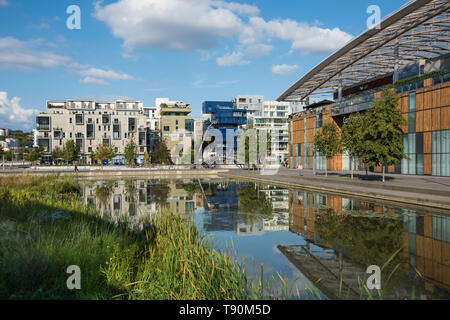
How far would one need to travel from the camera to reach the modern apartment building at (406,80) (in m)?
31.1

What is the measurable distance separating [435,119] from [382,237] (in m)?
27.0

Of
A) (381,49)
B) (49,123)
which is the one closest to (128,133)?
(49,123)

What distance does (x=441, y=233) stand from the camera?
10.6 m

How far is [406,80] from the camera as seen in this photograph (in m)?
34.9

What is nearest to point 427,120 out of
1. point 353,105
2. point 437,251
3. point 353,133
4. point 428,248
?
point 353,133

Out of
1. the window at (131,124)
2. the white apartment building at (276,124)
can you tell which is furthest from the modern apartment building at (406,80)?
the white apartment building at (276,124)

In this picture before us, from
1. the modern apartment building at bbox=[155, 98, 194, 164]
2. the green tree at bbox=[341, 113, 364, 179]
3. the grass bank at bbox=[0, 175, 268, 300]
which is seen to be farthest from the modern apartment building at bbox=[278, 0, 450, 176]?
the modern apartment building at bbox=[155, 98, 194, 164]

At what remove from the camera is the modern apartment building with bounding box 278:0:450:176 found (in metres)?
31.1

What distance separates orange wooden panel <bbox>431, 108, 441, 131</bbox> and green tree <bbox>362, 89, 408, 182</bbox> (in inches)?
347

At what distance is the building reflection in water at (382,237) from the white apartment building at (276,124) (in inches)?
3946

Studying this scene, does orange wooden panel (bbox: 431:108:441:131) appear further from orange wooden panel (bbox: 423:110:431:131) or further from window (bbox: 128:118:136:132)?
window (bbox: 128:118:136:132)

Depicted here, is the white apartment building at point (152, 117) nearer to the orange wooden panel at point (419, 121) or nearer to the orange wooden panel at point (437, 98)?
the orange wooden panel at point (419, 121)
